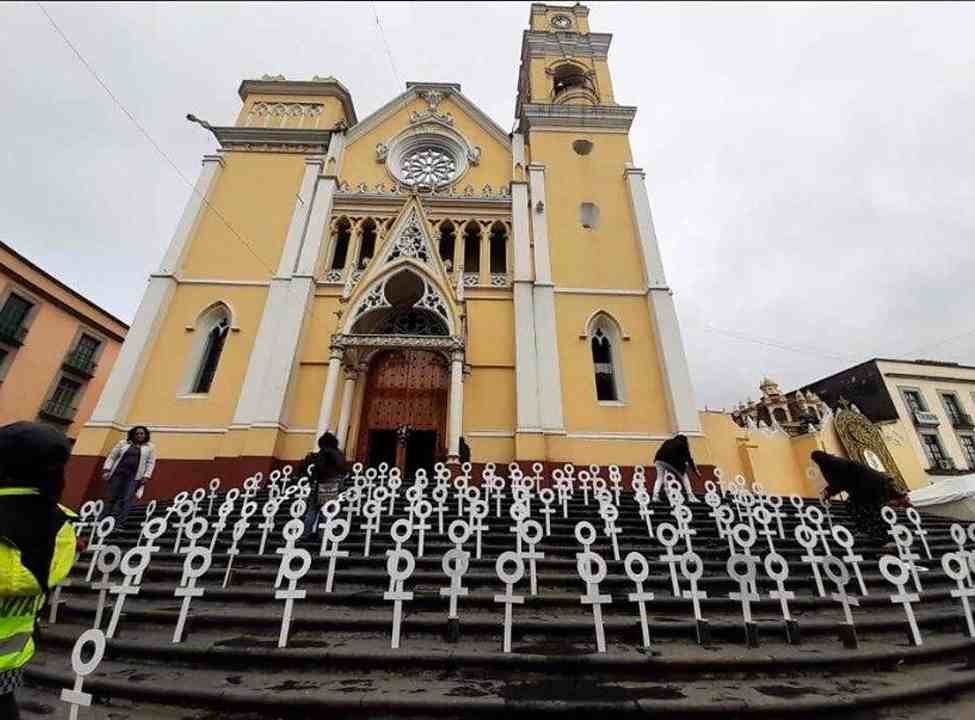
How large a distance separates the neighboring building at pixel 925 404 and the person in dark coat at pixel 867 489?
817 inches

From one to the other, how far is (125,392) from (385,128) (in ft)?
40.8

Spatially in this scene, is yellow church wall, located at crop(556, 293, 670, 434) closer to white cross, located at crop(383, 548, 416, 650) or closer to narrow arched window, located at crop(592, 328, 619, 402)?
narrow arched window, located at crop(592, 328, 619, 402)

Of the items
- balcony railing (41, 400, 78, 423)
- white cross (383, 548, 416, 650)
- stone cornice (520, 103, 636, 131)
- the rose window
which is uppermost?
stone cornice (520, 103, 636, 131)

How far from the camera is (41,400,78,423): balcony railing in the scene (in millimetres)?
Result: 19259

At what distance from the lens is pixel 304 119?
15.9 metres

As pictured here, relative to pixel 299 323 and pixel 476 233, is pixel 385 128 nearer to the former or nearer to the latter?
pixel 476 233

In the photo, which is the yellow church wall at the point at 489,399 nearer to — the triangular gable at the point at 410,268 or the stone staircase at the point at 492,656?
the triangular gable at the point at 410,268

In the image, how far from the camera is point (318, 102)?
53.5 ft

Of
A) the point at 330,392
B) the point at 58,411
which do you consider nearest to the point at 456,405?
the point at 330,392

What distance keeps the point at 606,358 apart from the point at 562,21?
17167 mm

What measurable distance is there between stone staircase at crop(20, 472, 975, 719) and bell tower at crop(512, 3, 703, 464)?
6275 mm

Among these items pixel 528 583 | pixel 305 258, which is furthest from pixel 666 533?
pixel 305 258

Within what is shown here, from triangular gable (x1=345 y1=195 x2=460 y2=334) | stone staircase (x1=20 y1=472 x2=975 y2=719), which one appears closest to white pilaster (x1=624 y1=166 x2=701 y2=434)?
triangular gable (x1=345 y1=195 x2=460 y2=334)

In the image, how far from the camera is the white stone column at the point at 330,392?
10172 millimetres
